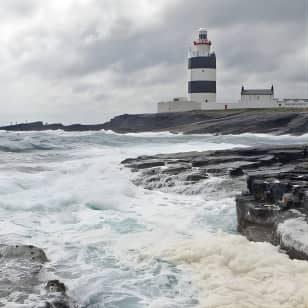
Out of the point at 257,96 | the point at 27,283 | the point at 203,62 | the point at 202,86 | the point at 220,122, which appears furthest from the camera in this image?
the point at 257,96

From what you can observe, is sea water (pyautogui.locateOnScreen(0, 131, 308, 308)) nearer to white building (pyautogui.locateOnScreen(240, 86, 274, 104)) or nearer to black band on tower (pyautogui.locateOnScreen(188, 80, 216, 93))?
black band on tower (pyautogui.locateOnScreen(188, 80, 216, 93))

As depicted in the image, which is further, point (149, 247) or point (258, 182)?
point (258, 182)

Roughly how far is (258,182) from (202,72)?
48019 mm

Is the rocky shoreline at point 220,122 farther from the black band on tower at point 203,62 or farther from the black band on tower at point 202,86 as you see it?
the black band on tower at point 203,62

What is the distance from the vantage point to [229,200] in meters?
11.6

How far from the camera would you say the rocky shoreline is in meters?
45.4

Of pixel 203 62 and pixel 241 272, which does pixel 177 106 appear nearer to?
pixel 203 62

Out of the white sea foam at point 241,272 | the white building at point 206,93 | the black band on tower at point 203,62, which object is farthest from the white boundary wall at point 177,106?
the white sea foam at point 241,272

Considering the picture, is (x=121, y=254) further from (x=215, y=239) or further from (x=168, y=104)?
(x=168, y=104)

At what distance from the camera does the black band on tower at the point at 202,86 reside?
186ft

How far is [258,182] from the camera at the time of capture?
32.2 ft

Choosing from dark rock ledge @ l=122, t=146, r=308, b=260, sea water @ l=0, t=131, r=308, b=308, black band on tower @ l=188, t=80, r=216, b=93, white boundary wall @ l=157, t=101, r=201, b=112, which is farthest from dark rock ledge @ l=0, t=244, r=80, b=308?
white boundary wall @ l=157, t=101, r=201, b=112

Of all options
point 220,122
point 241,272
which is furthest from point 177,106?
point 241,272

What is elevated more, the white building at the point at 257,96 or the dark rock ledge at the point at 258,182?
the white building at the point at 257,96
